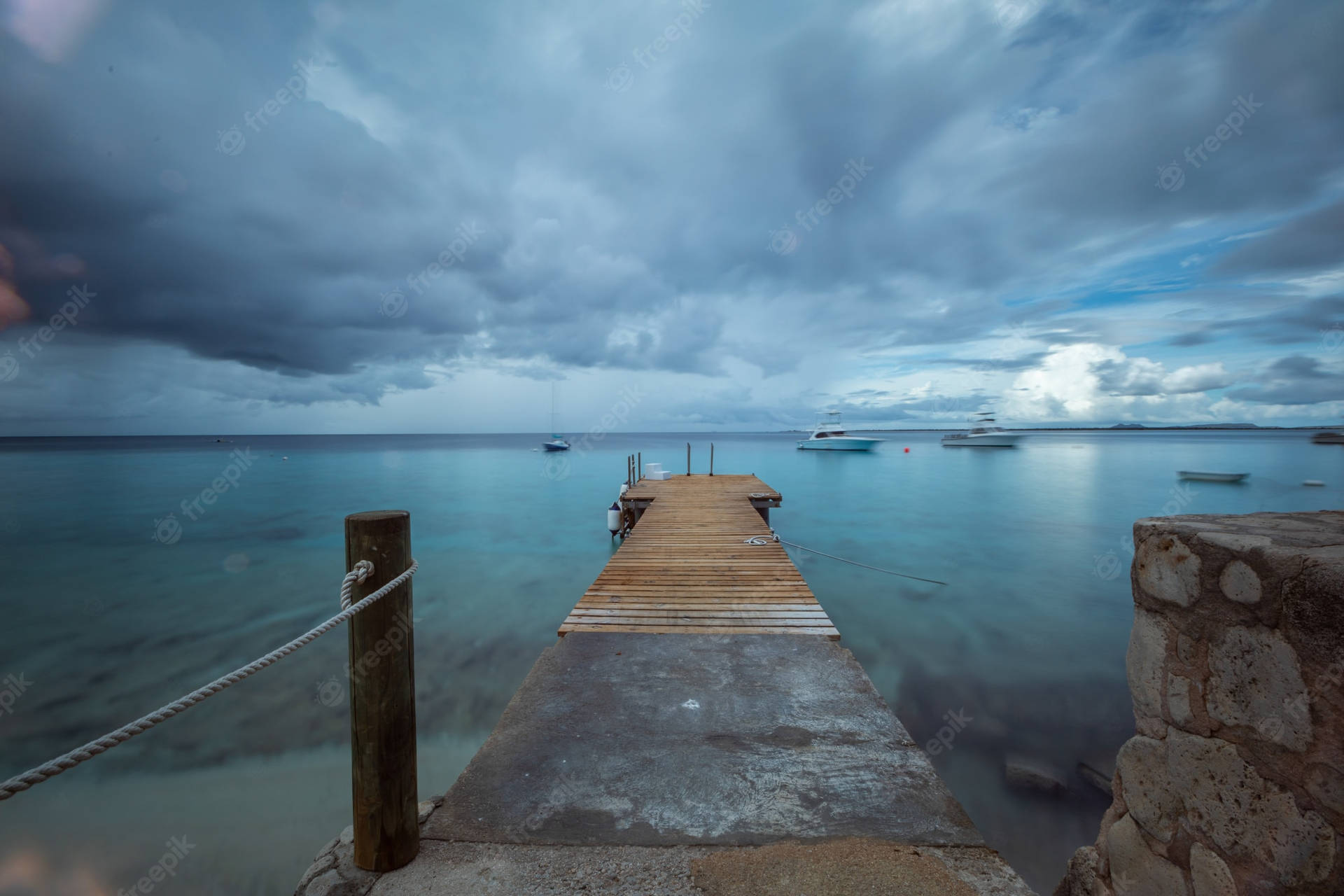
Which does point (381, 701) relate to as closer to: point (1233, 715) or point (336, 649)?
point (1233, 715)

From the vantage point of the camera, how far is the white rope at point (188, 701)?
119 cm

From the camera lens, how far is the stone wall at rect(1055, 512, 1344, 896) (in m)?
1.34

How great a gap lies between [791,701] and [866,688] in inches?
24.6

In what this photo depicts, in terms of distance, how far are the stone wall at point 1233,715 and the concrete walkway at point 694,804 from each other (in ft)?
2.12

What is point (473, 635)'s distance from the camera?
8539 millimetres

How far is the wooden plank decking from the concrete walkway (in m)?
1.05

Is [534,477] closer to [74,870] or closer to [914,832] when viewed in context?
[74,870]

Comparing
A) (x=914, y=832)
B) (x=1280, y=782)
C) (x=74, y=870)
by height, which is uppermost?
Result: (x=1280, y=782)

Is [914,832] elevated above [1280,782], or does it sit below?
below

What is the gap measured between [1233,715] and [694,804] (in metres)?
2.12

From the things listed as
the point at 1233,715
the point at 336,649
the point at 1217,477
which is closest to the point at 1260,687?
the point at 1233,715

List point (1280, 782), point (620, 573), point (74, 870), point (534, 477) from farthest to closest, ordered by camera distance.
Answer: point (534, 477) → point (620, 573) → point (74, 870) → point (1280, 782)

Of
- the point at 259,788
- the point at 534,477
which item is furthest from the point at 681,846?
the point at 534,477

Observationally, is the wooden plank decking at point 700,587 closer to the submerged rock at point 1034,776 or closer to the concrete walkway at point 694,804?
the concrete walkway at point 694,804
